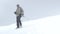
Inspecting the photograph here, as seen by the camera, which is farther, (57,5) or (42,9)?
(42,9)

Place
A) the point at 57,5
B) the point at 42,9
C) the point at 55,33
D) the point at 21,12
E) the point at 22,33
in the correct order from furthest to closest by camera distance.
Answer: the point at 42,9 → the point at 57,5 → the point at 21,12 → the point at 22,33 → the point at 55,33

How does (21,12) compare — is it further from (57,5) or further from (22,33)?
(57,5)

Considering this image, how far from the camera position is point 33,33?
9.22 metres

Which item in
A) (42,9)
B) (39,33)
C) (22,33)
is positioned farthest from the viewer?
(42,9)

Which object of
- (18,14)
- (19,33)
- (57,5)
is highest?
(57,5)

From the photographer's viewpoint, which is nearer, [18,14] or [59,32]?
[59,32]

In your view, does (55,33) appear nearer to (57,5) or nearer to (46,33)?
(46,33)

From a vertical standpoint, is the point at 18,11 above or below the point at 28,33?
above

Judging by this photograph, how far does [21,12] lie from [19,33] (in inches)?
90.3

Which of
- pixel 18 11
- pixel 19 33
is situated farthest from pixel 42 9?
pixel 19 33

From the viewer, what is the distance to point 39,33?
8938 mm

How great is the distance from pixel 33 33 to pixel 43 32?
0.45 meters

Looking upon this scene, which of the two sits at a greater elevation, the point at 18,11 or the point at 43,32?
the point at 18,11

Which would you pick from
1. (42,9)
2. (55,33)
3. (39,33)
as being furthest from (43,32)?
(42,9)
